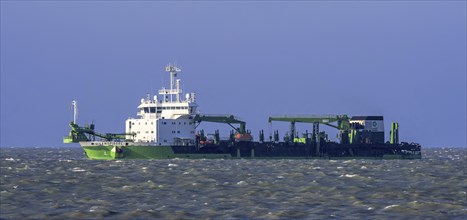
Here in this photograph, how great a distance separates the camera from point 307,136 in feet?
→ 421

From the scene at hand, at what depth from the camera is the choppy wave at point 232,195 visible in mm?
44875

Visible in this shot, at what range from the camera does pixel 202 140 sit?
387ft

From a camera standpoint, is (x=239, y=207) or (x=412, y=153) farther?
(x=412, y=153)

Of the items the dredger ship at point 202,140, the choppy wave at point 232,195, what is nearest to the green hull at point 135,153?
the dredger ship at point 202,140

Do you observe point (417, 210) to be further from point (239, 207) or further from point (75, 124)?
point (75, 124)

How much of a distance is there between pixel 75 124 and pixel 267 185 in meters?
56.1

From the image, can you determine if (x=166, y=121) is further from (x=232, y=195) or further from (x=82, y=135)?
(x=232, y=195)

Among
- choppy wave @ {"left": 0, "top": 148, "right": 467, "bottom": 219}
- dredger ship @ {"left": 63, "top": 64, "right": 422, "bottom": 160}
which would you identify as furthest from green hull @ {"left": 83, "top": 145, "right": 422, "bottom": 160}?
choppy wave @ {"left": 0, "top": 148, "right": 467, "bottom": 219}

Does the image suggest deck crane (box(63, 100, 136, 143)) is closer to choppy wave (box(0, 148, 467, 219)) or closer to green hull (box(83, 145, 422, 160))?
green hull (box(83, 145, 422, 160))

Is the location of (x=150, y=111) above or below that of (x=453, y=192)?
above

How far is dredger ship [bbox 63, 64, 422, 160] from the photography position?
113 metres

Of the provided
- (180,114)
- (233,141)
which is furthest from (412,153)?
(180,114)

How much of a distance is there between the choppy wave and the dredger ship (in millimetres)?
32867

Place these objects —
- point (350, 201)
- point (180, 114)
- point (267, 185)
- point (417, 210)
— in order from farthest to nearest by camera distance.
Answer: point (180, 114), point (267, 185), point (350, 201), point (417, 210)
